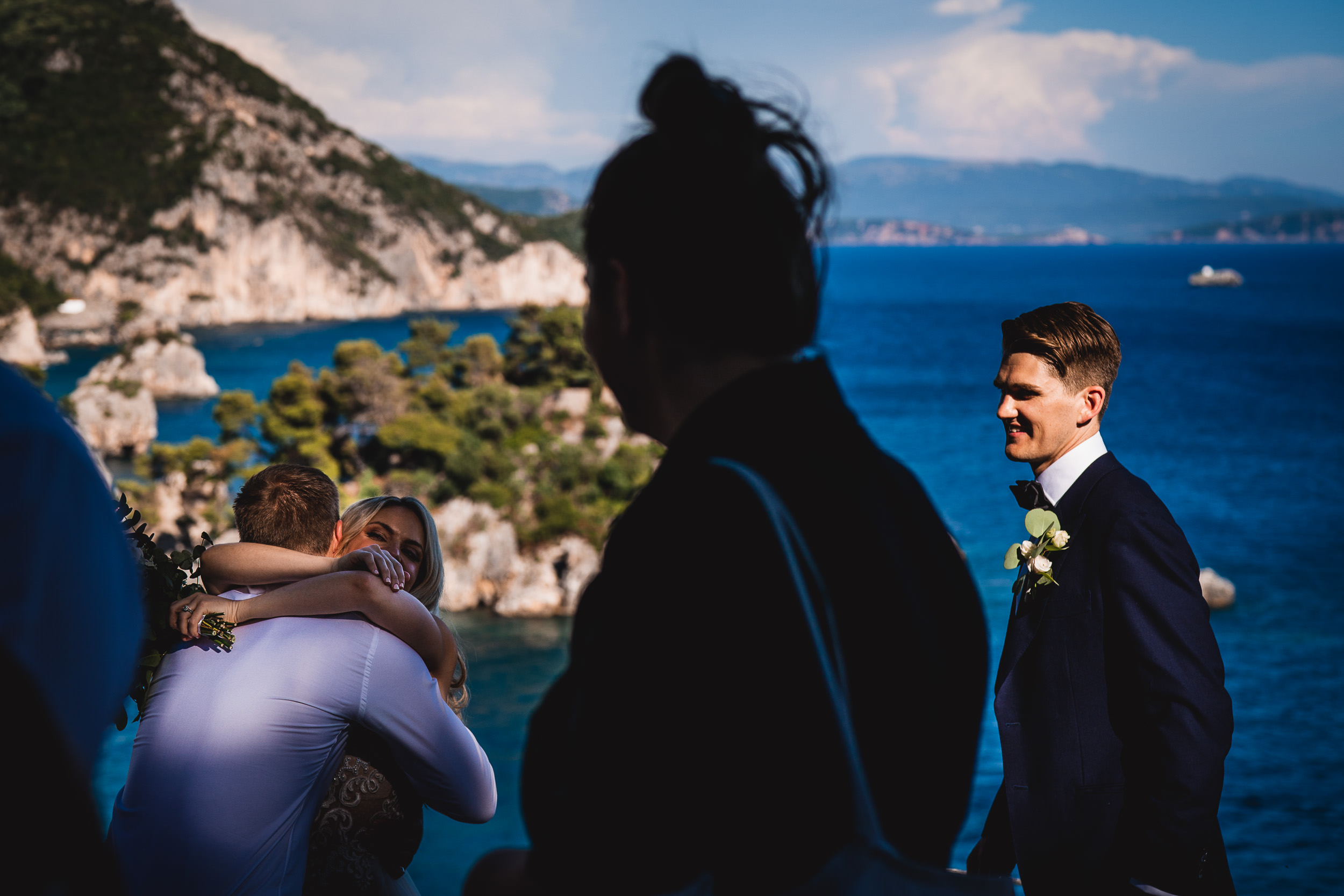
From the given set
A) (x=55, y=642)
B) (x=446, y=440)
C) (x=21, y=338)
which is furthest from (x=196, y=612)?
(x=21, y=338)

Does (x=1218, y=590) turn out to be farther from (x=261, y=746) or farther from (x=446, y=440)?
(x=261, y=746)

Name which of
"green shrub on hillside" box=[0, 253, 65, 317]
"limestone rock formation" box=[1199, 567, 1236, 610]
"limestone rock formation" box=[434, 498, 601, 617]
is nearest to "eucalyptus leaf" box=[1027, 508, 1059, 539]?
"limestone rock formation" box=[434, 498, 601, 617]

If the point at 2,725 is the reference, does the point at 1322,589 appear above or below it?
below

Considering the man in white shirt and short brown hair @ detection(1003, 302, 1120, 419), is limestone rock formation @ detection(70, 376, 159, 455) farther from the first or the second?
short brown hair @ detection(1003, 302, 1120, 419)

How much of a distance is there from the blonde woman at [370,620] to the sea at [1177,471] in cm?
68

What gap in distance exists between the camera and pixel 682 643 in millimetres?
864

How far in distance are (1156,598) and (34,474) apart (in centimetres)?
200

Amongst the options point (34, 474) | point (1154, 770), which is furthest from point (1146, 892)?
point (34, 474)

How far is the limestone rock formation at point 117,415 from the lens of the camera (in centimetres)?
4828

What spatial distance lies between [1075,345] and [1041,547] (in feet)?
1.70

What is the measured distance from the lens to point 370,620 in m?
1.85

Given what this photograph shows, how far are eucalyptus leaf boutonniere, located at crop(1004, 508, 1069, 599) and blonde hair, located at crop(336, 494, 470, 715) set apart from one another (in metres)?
1.41

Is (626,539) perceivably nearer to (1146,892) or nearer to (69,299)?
(1146,892)

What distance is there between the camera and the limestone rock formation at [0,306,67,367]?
2329 inches
